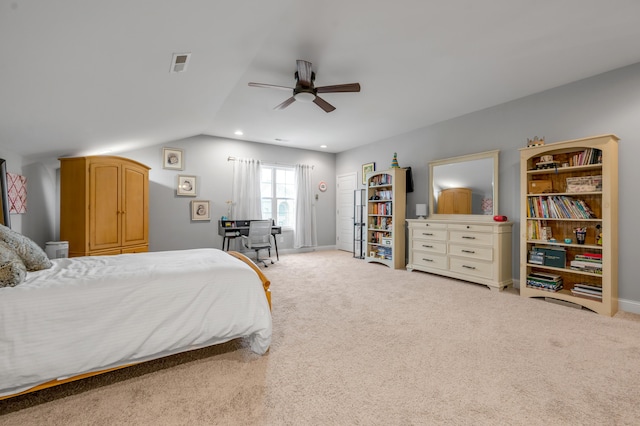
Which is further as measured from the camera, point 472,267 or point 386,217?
point 386,217

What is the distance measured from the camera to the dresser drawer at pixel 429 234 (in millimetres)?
4305

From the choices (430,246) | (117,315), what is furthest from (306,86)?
(430,246)

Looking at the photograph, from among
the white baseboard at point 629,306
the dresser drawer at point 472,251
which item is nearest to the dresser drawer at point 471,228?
the dresser drawer at point 472,251

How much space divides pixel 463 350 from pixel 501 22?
2590mm

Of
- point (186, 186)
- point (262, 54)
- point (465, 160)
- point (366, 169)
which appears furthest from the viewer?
point (366, 169)

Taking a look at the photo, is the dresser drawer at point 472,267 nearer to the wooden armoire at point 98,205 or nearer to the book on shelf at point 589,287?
the book on shelf at point 589,287

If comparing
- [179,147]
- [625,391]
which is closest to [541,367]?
[625,391]

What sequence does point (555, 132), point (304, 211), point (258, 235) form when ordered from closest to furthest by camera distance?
1. point (555, 132)
2. point (258, 235)
3. point (304, 211)

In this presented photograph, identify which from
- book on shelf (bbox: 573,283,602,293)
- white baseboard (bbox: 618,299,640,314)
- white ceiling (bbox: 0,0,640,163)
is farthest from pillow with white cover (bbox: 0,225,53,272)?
white baseboard (bbox: 618,299,640,314)

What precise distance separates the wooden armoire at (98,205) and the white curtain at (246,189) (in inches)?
76.1

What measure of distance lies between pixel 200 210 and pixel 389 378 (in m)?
4.86

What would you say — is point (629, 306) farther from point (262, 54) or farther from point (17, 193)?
point (17, 193)

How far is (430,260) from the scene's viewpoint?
177 inches

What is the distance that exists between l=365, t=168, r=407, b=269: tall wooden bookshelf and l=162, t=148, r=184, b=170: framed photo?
372 centimetres
